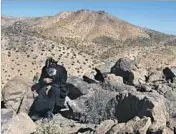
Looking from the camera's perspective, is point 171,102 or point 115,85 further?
point 115,85

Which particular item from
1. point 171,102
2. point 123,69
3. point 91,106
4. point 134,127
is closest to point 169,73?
point 123,69

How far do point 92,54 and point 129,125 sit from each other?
138 feet

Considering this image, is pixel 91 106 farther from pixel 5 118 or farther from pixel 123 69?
pixel 123 69

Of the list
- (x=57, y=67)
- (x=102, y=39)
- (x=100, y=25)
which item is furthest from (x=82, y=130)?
(x=100, y=25)

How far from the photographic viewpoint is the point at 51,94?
16.8 m

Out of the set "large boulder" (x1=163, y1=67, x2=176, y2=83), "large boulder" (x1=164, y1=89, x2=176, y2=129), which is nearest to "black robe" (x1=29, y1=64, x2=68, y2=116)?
"large boulder" (x1=164, y1=89, x2=176, y2=129)

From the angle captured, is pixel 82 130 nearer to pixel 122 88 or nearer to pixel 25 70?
pixel 122 88

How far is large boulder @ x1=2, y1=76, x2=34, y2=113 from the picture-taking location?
17.5 metres

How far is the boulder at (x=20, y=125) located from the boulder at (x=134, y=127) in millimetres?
2536

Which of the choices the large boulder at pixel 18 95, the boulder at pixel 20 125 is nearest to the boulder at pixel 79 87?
the large boulder at pixel 18 95

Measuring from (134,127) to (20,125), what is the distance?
3300mm

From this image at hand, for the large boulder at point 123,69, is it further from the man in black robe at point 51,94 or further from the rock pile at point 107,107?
the man in black robe at point 51,94

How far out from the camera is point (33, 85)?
18891 millimetres

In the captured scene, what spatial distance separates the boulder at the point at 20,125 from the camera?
12812 millimetres
